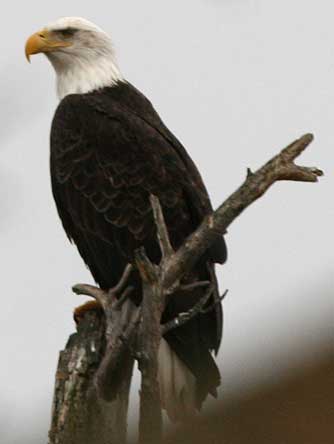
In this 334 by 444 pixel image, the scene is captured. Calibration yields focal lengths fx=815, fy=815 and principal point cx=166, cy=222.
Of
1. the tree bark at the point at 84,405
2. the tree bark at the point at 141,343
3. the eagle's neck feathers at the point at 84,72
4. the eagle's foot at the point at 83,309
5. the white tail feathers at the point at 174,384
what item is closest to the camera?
the tree bark at the point at 141,343

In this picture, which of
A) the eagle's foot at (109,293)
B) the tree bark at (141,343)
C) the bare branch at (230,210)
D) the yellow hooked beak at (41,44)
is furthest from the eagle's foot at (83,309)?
the yellow hooked beak at (41,44)

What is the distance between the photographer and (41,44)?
6.06 meters

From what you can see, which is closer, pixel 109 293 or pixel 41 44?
pixel 109 293

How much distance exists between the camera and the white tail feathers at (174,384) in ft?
15.3

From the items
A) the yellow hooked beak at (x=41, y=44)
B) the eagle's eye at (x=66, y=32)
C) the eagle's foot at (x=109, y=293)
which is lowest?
the eagle's foot at (x=109, y=293)

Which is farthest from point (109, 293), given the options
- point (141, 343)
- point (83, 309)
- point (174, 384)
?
point (174, 384)

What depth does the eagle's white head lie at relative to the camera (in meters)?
6.00

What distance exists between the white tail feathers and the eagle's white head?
6.96 ft

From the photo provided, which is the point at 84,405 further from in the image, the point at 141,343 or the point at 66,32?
the point at 66,32

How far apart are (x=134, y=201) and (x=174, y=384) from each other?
1.14 meters

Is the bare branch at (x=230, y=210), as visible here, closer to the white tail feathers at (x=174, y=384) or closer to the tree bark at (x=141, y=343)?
the tree bark at (x=141, y=343)

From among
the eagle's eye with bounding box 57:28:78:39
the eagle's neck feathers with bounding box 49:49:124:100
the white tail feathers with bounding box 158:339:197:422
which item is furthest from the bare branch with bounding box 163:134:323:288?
the eagle's eye with bounding box 57:28:78:39

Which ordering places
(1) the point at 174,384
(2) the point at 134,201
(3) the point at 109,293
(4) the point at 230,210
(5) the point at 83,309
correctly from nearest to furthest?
(4) the point at 230,210 < (3) the point at 109,293 < (5) the point at 83,309 < (1) the point at 174,384 < (2) the point at 134,201

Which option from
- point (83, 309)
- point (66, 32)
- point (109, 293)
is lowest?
point (109, 293)
